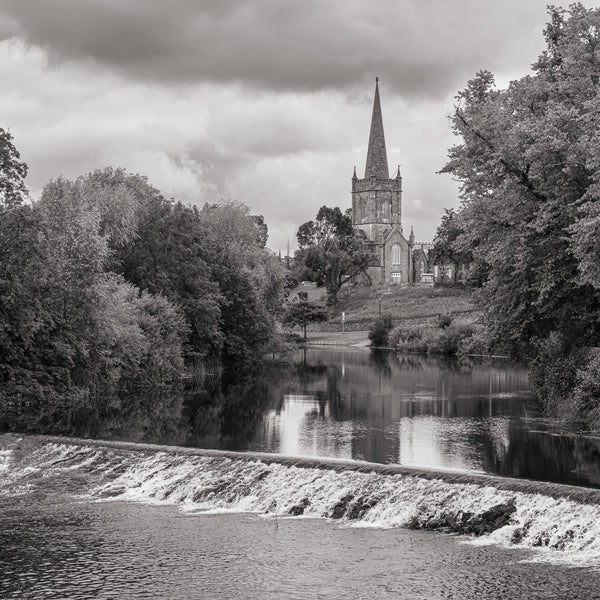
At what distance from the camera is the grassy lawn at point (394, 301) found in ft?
392

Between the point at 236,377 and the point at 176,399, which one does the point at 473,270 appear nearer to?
the point at 176,399

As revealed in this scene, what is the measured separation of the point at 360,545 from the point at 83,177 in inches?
1731

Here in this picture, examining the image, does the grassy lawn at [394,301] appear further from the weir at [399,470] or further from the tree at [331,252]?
the weir at [399,470]

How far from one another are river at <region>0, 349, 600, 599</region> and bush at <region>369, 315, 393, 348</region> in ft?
227

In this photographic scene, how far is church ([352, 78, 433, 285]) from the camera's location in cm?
16062

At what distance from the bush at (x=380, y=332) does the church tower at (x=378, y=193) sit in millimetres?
64801

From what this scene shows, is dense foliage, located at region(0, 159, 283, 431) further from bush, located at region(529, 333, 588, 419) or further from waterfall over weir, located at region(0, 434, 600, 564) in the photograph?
bush, located at region(529, 333, 588, 419)

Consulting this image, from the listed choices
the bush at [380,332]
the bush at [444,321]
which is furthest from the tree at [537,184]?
the bush at [380,332]

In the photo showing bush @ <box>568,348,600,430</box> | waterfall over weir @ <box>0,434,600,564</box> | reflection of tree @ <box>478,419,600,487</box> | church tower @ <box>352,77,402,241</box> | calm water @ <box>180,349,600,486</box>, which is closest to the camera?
waterfall over weir @ <box>0,434,600,564</box>

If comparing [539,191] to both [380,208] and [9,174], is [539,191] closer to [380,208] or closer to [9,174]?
[9,174]

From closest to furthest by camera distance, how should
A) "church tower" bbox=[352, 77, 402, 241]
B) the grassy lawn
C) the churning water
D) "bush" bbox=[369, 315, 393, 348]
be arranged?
the churning water
"bush" bbox=[369, 315, 393, 348]
the grassy lawn
"church tower" bbox=[352, 77, 402, 241]

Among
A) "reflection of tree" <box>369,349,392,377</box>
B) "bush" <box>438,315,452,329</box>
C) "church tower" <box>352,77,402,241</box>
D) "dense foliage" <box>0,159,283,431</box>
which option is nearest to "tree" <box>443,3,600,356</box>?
"dense foliage" <box>0,159,283,431</box>

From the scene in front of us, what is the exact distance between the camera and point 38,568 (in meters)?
17.7

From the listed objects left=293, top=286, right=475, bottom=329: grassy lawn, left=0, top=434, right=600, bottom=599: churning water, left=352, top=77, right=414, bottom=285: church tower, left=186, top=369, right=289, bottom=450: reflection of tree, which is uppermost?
left=352, top=77, right=414, bottom=285: church tower
